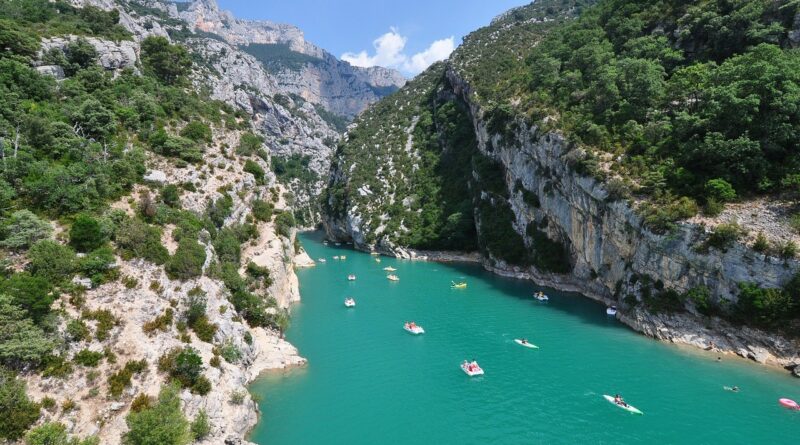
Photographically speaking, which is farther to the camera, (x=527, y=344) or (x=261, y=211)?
(x=261, y=211)

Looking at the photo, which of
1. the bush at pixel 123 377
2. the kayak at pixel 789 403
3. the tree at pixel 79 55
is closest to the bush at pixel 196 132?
the tree at pixel 79 55

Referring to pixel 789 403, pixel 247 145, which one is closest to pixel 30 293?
pixel 247 145

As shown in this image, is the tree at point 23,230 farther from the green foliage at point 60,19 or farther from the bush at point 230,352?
the green foliage at point 60,19

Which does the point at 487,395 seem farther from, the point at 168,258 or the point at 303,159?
the point at 303,159

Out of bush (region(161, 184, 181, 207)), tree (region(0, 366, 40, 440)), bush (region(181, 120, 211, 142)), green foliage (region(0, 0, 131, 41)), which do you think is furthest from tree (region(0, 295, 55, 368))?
green foliage (region(0, 0, 131, 41))

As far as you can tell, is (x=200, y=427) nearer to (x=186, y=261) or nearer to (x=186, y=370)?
(x=186, y=370)

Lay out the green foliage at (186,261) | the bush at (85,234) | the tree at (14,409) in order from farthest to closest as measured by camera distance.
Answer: the green foliage at (186,261) → the bush at (85,234) → the tree at (14,409)

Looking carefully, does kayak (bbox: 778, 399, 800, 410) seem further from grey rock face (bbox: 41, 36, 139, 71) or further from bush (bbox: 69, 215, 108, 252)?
grey rock face (bbox: 41, 36, 139, 71)
